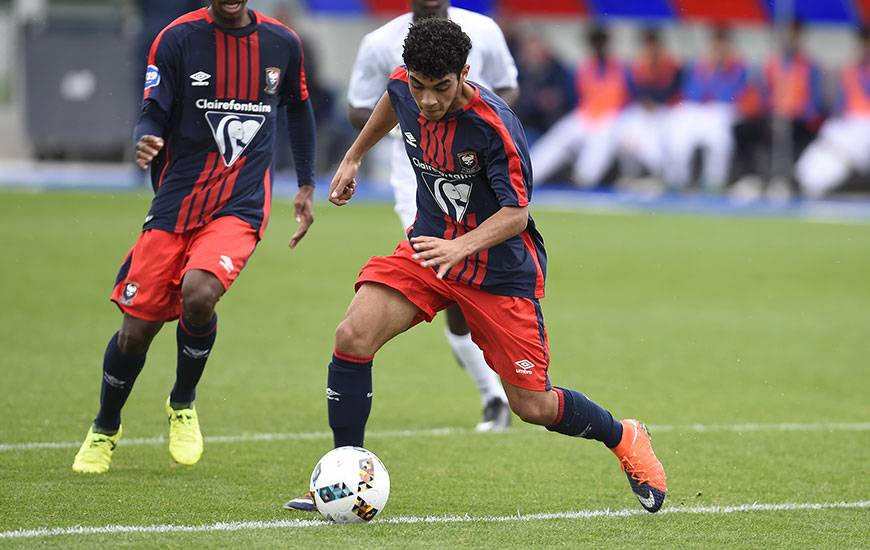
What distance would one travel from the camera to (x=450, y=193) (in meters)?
5.75

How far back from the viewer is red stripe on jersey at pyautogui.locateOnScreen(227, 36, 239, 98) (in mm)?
6590

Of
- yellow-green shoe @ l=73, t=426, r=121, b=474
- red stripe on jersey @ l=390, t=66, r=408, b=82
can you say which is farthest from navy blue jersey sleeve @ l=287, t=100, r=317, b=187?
yellow-green shoe @ l=73, t=426, r=121, b=474

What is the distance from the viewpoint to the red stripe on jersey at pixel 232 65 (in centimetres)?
659

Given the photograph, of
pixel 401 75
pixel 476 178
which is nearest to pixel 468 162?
pixel 476 178

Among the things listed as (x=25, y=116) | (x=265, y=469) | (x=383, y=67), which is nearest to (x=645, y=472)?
(x=265, y=469)

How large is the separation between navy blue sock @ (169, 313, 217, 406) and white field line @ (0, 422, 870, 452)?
20.6 inches

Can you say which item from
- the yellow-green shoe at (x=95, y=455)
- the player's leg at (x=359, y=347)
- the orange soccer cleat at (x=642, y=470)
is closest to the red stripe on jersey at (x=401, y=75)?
the player's leg at (x=359, y=347)

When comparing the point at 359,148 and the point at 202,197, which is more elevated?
the point at 359,148

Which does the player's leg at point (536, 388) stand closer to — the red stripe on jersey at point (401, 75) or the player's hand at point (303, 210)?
the red stripe on jersey at point (401, 75)

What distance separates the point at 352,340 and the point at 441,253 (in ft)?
1.75

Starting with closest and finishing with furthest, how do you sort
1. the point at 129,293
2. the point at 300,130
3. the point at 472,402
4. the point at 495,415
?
1. the point at 129,293
2. the point at 300,130
3. the point at 495,415
4. the point at 472,402

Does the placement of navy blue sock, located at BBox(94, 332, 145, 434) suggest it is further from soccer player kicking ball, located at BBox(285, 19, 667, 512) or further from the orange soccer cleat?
the orange soccer cleat

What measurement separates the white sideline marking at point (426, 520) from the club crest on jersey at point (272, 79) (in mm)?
2151

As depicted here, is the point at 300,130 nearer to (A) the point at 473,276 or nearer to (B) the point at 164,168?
(B) the point at 164,168
